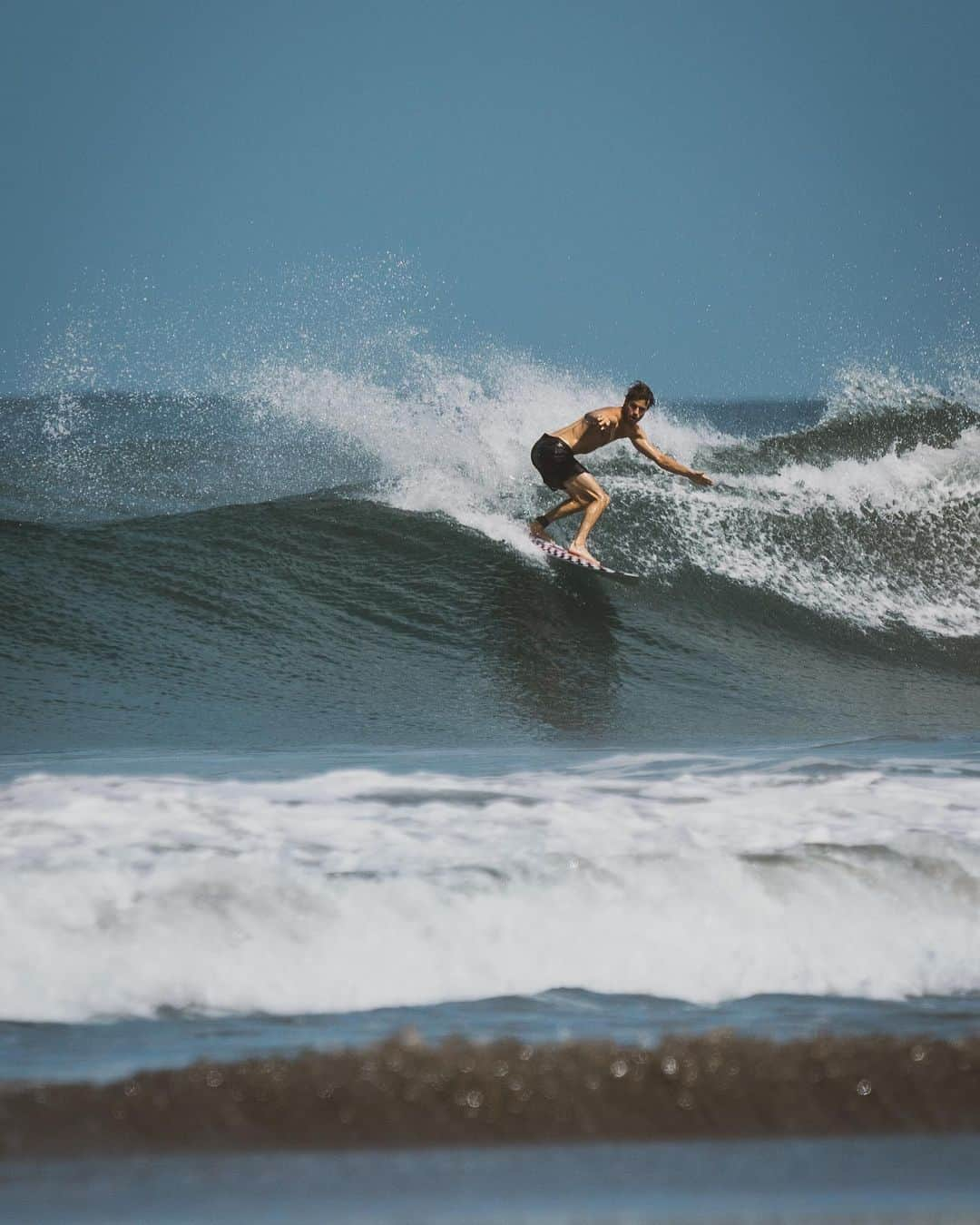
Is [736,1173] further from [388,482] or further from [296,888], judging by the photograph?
[388,482]

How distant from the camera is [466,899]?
3.19 m

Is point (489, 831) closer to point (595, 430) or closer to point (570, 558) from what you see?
point (570, 558)

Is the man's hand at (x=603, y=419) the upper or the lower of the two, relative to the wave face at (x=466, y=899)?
upper

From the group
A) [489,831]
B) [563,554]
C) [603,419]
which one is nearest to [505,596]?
[563,554]

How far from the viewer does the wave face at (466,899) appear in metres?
2.86

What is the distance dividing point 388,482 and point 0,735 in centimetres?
536

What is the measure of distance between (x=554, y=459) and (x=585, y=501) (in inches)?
15.1

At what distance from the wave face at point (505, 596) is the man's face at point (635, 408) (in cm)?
111

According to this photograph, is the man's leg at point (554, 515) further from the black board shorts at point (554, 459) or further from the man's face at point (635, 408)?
the man's face at point (635, 408)

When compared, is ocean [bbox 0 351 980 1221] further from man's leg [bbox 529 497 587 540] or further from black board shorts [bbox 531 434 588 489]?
black board shorts [bbox 531 434 588 489]

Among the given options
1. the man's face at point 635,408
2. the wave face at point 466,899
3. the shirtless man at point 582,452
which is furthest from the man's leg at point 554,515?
the wave face at point 466,899

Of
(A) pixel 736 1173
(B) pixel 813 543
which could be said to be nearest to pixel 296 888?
(A) pixel 736 1173

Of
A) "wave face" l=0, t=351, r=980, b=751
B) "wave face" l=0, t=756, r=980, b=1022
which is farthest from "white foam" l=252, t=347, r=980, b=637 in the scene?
"wave face" l=0, t=756, r=980, b=1022

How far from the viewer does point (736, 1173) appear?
2.11 meters
